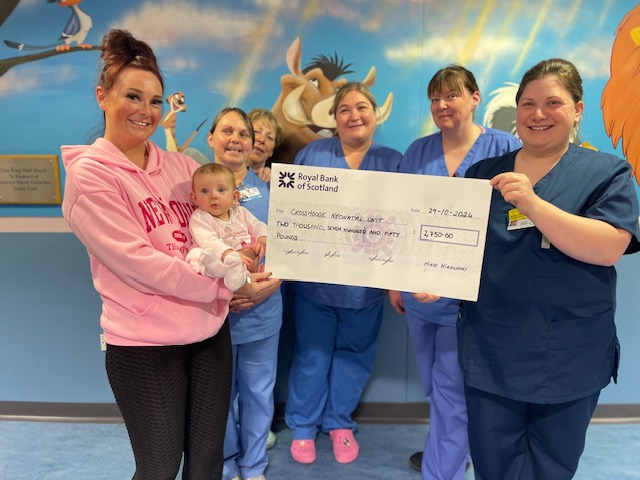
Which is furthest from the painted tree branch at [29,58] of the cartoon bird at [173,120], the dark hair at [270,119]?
the dark hair at [270,119]

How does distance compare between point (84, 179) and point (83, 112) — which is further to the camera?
point (83, 112)

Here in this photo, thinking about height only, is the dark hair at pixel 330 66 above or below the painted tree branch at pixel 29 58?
above

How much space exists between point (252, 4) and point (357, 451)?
2.19 metres

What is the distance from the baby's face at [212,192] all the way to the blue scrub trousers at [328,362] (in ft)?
2.74

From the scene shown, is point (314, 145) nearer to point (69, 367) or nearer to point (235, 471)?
point (235, 471)

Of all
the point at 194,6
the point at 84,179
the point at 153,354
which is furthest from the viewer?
the point at 194,6

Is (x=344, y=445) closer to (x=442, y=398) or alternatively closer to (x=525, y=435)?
(x=442, y=398)

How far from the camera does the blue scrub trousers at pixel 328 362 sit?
204 centimetres

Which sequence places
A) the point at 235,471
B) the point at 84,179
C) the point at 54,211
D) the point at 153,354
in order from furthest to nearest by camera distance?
the point at 54,211
the point at 235,471
the point at 153,354
the point at 84,179

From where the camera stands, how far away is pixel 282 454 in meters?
2.14

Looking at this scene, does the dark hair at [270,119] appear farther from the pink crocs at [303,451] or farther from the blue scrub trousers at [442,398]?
the pink crocs at [303,451]

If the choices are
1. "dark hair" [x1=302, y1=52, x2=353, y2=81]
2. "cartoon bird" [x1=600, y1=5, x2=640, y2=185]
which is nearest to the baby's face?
"dark hair" [x1=302, y1=52, x2=353, y2=81]

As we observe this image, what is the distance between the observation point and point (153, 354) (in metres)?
1.18

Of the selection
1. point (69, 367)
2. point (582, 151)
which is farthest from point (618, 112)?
point (69, 367)
